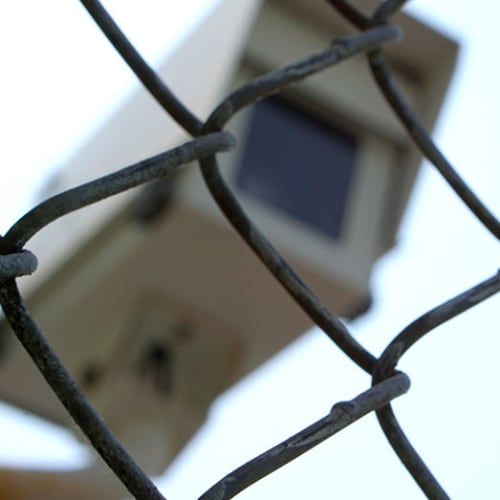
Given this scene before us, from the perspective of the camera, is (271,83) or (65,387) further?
(271,83)

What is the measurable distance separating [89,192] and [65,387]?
5cm

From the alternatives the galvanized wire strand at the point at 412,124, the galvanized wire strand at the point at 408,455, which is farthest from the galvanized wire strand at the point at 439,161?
the galvanized wire strand at the point at 408,455

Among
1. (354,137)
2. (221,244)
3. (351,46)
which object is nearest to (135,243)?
(221,244)

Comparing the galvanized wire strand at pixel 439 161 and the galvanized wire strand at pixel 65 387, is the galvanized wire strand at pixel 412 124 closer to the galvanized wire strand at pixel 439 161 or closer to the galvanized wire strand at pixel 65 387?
the galvanized wire strand at pixel 439 161

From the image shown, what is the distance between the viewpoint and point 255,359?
174cm

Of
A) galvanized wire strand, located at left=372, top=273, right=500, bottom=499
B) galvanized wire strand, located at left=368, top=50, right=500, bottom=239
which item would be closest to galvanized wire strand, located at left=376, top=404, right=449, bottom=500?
galvanized wire strand, located at left=372, top=273, right=500, bottom=499

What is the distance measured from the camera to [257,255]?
0.32 m

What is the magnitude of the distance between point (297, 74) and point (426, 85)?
145 centimetres

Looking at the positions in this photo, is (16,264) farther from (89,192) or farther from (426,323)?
(426,323)

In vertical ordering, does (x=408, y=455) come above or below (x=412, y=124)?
below

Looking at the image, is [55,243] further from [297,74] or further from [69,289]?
[297,74]

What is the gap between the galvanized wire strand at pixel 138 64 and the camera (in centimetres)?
30

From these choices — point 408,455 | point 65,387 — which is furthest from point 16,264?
point 408,455

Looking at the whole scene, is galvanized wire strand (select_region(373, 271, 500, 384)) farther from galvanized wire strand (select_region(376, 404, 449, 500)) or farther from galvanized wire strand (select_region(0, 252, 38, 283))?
galvanized wire strand (select_region(0, 252, 38, 283))
